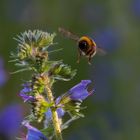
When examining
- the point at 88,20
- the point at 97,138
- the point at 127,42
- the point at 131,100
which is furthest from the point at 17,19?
the point at 97,138

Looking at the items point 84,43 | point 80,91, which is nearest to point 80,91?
point 80,91

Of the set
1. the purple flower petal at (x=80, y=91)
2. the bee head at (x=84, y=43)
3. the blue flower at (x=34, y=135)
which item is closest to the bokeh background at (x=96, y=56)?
the bee head at (x=84, y=43)

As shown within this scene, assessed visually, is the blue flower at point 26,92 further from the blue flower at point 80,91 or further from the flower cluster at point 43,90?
the blue flower at point 80,91

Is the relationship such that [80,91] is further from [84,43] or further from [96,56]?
[96,56]

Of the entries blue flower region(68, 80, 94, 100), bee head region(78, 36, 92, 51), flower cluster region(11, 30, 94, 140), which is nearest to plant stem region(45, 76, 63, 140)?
flower cluster region(11, 30, 94, 140)

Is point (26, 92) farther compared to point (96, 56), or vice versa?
point (96, 56)
